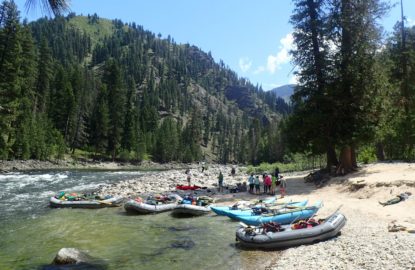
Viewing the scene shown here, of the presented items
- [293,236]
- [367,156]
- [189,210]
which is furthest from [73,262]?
[367,156]

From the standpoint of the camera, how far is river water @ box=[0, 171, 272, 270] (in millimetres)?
13617

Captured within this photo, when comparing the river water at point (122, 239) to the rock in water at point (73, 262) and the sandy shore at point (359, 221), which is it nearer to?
the rock in water at point (73, 262)

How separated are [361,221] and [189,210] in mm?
9158

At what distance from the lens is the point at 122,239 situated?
55.4 feet

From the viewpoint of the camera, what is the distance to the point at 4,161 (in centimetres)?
5862

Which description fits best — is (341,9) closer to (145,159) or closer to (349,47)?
(349,47)

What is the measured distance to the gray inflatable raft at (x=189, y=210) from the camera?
846 inches

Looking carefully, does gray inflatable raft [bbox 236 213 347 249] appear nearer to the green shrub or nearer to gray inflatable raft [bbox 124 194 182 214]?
gray inflatable raft [bbox 124 194 182 214]

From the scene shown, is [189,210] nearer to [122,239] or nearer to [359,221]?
[122,239]

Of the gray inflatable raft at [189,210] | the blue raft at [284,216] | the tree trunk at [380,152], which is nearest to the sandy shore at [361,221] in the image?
the blue raft at [284,216]

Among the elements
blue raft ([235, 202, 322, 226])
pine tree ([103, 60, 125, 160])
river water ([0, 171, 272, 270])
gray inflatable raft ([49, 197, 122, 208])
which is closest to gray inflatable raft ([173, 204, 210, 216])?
river water ([0, 171, 272, 270])

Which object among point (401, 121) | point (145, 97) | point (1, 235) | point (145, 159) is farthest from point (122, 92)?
point (1, 235)

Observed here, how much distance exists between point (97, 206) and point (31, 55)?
166ft

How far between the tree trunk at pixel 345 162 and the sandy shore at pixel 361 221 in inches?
36.3
